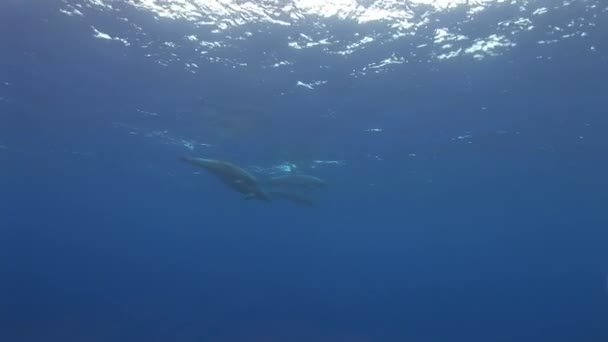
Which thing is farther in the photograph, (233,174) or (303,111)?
(303,111)

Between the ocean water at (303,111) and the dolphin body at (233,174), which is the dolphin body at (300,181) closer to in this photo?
the ocean water at (303,111)

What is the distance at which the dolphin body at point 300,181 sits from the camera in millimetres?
24794

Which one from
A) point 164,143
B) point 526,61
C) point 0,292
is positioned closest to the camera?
point 526,61

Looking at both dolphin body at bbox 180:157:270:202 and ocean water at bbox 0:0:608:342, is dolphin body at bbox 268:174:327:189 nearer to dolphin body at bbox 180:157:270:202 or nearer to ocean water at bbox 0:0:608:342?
ocean water at bbox 0:0:608:342

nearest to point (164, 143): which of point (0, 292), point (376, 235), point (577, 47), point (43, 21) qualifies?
point (43, 21)

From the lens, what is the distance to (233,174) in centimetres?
A: 1263

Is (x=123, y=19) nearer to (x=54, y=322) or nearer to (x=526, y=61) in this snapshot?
(x=526, y=61)

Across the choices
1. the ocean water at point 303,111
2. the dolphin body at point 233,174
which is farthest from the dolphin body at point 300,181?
the dolphin body at point 233,174

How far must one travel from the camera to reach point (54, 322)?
37219 millimetres

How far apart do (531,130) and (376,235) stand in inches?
2490

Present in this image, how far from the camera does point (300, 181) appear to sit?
27047 millimetres

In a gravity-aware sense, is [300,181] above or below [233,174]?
above

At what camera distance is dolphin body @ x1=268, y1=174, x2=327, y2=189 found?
976 inches

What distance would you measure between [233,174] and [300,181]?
1451 centimetres
